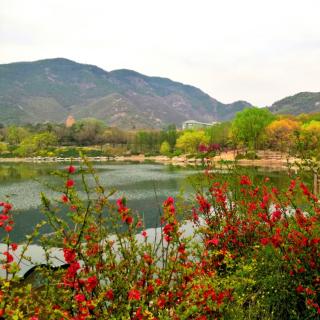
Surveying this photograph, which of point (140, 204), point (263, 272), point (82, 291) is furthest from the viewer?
point (140, 204)

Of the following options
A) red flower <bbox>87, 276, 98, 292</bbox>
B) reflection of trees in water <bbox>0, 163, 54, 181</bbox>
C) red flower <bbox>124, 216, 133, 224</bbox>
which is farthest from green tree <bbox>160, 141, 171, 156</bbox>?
red flower <bbox>87, 276, 98, 292</bbox>

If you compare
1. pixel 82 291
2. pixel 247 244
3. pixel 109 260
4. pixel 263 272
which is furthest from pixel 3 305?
pixel 247 244

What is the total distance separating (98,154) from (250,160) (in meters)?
72.7

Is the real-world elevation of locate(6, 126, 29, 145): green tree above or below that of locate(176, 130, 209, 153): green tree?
above

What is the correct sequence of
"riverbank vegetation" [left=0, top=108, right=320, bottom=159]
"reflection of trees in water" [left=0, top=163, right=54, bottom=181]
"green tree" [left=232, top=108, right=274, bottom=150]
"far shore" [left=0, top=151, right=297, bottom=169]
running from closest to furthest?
"reflection of trees in water" [left=0, top=163, right=54, bottom=181] → "far shore" [left=0, top=151, right=297, bottom=169] → "green tree" [left=232, top=108, right=274, bottom=150] → "riverbank vegetation" [left=0, top=108, right=320, bottom=159]

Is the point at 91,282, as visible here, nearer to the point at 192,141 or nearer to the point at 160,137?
the point at 192,141

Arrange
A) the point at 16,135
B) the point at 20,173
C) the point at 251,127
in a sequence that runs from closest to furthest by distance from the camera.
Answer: the point at 20,173 → the point at 251,127 → the point at 16,135

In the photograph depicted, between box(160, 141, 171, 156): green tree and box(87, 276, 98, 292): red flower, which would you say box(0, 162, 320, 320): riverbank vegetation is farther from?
box(160, 141, 171, 156): green tree

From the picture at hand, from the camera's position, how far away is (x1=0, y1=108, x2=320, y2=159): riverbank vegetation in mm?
88312

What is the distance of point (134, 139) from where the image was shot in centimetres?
14938

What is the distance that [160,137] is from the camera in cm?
13900

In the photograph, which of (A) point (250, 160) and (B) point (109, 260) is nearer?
(B) point (109, 260)

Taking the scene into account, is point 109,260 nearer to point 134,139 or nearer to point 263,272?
point 263,272

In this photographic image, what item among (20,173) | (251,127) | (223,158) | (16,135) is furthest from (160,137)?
(20,173)
